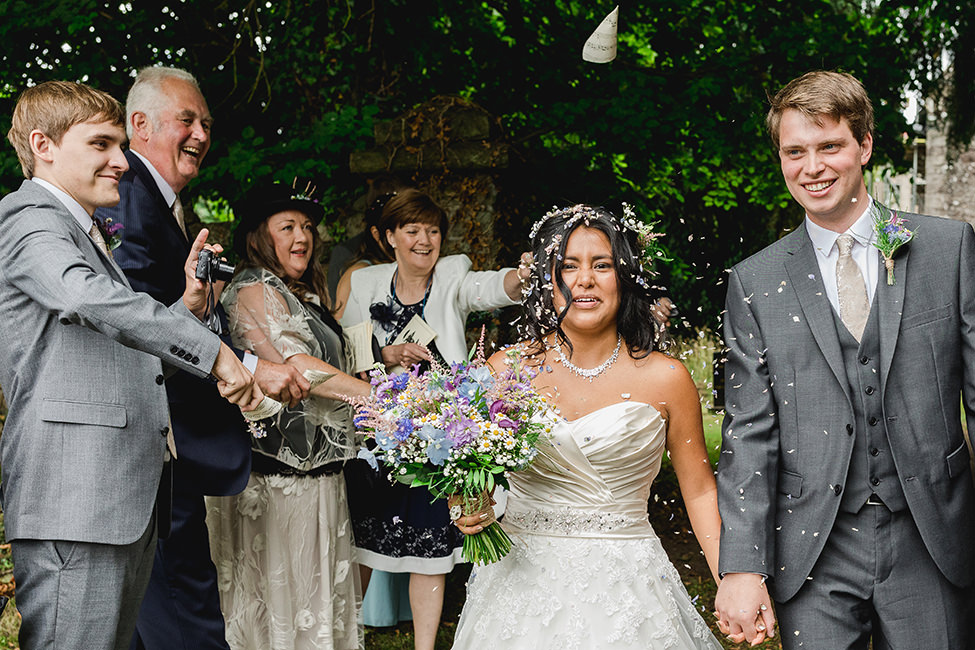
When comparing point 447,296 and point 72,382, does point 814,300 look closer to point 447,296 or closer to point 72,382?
point 72,382

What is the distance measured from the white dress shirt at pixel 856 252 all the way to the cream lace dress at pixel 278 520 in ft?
7.67

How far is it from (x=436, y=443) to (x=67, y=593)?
1160mm

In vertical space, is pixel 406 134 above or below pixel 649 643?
above

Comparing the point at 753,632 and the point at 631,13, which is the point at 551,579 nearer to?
the point at 753,632

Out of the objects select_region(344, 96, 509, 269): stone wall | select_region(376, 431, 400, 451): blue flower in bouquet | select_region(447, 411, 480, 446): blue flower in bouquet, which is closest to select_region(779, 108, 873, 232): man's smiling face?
select_region(447, 411, 480, 446): blue flower in bouquet

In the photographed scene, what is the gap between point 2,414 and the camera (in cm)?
895

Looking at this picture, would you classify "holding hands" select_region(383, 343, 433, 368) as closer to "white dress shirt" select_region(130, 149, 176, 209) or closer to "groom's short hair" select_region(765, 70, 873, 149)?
"white dress shirt" select_region(130, 149, 176, 209)

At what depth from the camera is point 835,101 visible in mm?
2789

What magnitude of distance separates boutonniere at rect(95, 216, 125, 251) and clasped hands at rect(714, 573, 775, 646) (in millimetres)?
2253

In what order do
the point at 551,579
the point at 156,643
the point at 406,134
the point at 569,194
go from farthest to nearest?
1. the point at 569,194
2. the point at 406,134
3. the point at 156,643
4. the point at 551,579

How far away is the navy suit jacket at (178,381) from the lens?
370 centimetres

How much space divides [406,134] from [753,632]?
187 inches

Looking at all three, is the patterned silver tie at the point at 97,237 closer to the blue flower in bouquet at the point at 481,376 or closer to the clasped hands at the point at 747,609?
the blue flower in bouquet at the point at 481,376

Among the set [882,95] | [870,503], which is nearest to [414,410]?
[870,503]
